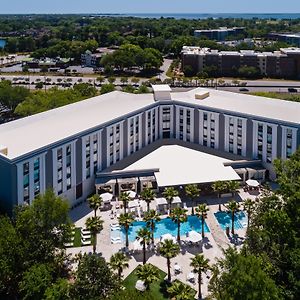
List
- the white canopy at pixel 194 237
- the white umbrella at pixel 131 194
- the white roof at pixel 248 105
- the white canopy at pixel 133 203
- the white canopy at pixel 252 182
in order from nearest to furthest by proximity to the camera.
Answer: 1. the white canopy at pixel 194 237
2. the white canopy at pixel 133 203
3. the white umbrella at pixel 131 194
4. the white canopy at pixel 252 182
5. the white roof at pixel 248 105

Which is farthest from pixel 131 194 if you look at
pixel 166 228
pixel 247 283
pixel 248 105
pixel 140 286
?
pixel 247 283

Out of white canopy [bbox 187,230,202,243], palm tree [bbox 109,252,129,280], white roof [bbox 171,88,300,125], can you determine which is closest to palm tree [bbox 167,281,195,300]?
palm tree [bbox 109,252,129,280]

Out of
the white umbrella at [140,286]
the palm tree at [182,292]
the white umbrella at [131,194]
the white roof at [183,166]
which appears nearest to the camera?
the palm tree at [182,292]

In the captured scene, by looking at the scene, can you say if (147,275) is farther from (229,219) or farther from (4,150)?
(4,150)

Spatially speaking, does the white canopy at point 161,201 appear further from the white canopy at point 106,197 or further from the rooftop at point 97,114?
the rooftop at point 97,114

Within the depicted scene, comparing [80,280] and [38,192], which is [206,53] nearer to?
[38,192]

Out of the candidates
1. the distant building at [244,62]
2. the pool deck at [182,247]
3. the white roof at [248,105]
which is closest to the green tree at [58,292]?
the pool deck at [182,247]
